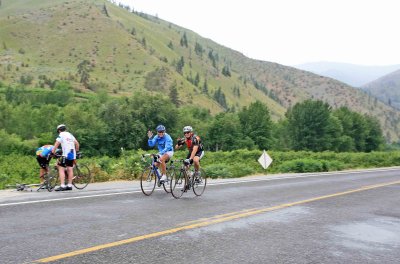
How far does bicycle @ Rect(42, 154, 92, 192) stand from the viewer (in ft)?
38.8

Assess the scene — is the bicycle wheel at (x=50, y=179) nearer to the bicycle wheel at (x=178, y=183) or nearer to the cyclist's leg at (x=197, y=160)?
the bicycle wheel at (x=178, y=183)

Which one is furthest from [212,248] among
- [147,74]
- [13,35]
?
[13,35]

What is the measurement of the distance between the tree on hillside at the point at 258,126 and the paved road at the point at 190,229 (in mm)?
74028

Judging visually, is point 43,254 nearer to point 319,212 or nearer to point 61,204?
point 61,204

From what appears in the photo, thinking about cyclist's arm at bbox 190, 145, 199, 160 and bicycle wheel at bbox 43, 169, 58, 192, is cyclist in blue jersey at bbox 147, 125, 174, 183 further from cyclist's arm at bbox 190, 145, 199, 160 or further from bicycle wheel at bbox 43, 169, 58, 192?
bicycle wheel at bbox 43, 169, 58, 192

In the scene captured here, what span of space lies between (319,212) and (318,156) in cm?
3044

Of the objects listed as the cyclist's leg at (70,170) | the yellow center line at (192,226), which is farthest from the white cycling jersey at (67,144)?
the yellow center line at (192,226)

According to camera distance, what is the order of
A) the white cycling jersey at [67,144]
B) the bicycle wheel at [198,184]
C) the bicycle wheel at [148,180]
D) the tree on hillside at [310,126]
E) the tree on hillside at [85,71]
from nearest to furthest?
the bicycle wheel at [148,180], the bicycle wheel at [198,184], the white cycling jersey at [67,144], the tree on hillside at [310,126], the tree on hillside at [85,71]

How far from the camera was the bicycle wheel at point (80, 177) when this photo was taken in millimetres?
12695

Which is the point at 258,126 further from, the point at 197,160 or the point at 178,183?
the point at 178,183

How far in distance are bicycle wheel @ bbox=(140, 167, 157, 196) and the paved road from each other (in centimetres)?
23

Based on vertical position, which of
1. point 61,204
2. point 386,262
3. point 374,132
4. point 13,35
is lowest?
point 386,262

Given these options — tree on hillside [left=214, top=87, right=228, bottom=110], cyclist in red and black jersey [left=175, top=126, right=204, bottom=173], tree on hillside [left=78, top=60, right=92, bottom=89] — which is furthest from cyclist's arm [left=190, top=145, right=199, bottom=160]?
tree on hillside [left=214, top=87, right=228, bottom=110]

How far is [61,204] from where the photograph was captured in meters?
9.04
